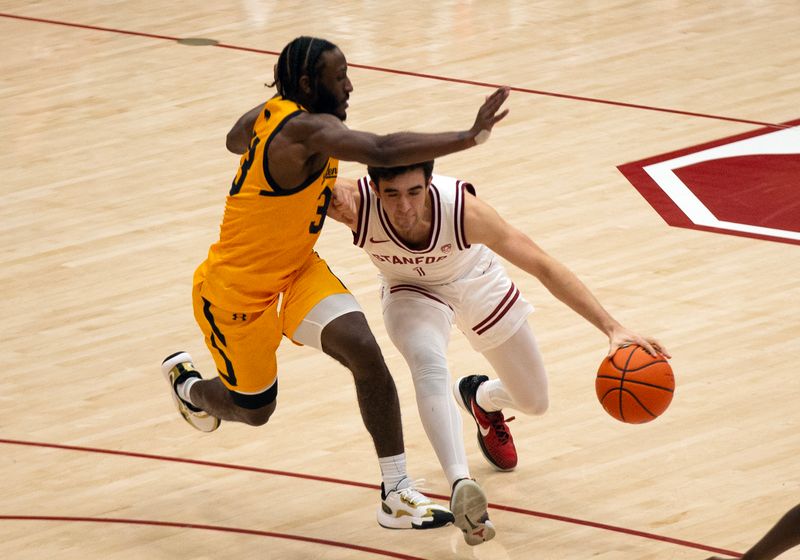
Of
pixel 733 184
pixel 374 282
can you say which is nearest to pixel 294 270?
pixel 374 282

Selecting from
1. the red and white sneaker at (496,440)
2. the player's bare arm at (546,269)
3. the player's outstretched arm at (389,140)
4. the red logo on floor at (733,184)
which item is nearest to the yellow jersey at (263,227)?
the player's outstretched arm at (389,140)

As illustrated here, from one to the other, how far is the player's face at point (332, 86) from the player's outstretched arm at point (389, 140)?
3.3 inches

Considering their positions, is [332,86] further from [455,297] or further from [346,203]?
[455,297]

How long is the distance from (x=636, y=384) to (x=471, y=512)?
78cm

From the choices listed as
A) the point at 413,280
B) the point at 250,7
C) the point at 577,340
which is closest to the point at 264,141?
the point at 413,280

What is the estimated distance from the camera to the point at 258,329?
5.37 metres

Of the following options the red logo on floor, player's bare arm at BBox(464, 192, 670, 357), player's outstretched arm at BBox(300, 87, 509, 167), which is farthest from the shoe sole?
the red logo on floor

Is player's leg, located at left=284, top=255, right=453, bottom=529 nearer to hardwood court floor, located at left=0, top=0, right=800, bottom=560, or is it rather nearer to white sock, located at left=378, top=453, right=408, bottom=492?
white sock, located at left=378, top=453, right=408, bottom=492

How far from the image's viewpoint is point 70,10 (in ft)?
46.2

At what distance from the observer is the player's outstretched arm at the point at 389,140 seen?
4500 millimetres

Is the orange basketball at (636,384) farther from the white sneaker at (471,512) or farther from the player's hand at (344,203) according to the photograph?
the player's hand at (344,203)

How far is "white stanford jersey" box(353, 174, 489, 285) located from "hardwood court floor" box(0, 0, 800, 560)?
0.87 metres

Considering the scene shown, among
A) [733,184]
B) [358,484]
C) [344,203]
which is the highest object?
[344,203]

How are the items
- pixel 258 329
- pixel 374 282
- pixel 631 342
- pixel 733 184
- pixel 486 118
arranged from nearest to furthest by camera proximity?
pixel 486 118, pixel 631 342, pixel 258 329, pixel 374 282, pixel 733 184
